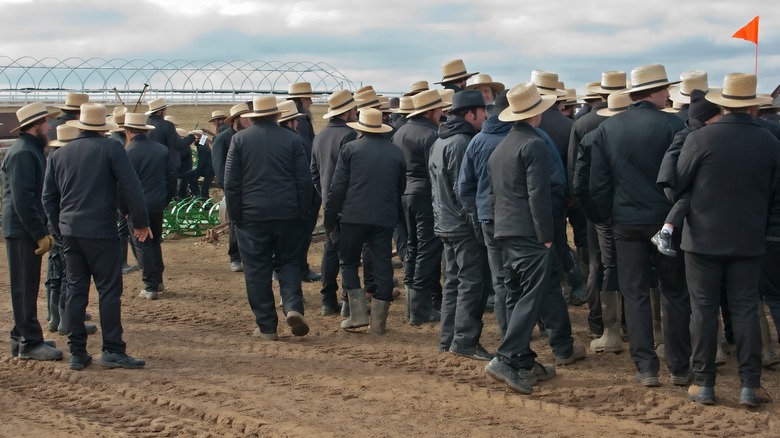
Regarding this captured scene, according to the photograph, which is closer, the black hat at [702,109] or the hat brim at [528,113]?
the black hat at [702,109]

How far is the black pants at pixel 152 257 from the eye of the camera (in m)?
11.6

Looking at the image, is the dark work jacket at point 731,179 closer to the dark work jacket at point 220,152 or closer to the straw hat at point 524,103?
the straw hat at point 524,103

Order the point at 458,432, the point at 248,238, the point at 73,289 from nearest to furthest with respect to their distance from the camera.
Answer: the point at 458,432
the point at 73,289
the point at 248,238

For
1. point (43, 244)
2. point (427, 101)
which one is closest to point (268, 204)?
point (427, 101)

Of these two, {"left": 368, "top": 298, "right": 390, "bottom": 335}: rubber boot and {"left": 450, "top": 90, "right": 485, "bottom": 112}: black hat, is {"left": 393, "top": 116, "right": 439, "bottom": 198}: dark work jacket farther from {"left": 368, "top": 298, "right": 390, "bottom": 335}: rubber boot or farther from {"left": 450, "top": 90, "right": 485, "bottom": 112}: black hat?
{"left": 450, "top": 90, "right": 485, "bottom": 112}: black hat

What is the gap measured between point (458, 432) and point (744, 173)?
8.38ft

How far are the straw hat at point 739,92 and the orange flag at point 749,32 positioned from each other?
27.3 ft

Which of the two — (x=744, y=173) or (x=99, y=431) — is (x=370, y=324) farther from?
(x=744, y=173)

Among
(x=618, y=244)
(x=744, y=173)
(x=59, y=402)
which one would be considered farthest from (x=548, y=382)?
(x=59, y=402)

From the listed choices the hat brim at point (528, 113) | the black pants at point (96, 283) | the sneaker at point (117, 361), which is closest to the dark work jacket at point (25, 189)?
the black pants at point (96, 283)

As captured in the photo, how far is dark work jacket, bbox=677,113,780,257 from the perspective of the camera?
6.60 metres

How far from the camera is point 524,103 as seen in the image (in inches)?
288

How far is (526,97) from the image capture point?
289 inches

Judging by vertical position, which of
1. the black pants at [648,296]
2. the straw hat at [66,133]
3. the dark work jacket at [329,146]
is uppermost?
the straw hat at [66,133]
